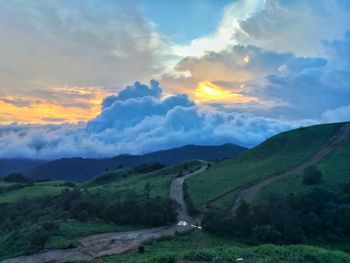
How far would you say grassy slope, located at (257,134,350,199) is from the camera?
6838 cm

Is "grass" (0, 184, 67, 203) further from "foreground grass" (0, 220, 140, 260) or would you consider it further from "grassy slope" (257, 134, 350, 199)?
"grassy slope" (257, 134, 350, 199)

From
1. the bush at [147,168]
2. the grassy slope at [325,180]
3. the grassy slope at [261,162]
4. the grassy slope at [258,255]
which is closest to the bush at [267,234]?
the grassy slope at [261,162]

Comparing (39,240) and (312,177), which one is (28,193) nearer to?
(39,240)

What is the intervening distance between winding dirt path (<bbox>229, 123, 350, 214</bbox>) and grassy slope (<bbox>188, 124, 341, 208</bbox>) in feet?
4.44

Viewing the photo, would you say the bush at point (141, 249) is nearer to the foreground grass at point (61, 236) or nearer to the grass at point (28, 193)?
the foreground grass at point (61, 236)

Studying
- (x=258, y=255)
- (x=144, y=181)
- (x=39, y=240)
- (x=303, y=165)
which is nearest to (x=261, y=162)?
(x=303, y=165)

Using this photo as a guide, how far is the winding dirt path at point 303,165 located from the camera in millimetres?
68725

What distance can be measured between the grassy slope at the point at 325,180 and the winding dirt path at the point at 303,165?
175 cm

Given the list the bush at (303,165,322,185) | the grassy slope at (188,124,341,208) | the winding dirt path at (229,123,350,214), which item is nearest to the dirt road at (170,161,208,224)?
the grassy slope at (188,124,341,208)

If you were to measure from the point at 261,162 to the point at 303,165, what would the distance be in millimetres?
10022

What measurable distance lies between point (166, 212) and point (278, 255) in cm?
2755

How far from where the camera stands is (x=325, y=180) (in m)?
71.1

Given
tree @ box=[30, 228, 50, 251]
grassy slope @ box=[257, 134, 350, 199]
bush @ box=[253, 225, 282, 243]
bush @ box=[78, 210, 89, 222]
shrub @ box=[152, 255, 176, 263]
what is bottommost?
bush @ box=[253, 225, 282, 243]

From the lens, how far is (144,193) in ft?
238
